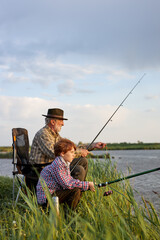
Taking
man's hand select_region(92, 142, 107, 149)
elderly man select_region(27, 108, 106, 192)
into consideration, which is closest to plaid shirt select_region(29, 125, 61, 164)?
elderly man select_region(27, 108, 106, 192)

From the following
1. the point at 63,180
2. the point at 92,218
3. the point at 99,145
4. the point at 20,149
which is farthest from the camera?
→ the point at 20,149

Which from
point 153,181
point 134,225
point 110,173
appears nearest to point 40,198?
point 134,225

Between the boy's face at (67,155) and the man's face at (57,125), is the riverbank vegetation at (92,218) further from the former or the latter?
the man's face at (57,125)

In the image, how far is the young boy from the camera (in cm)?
331

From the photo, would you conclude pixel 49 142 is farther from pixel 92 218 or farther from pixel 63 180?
pixel 92 218

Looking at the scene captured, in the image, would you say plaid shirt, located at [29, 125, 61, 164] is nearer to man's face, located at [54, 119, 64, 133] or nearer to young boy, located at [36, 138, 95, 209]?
→ man's face, located at [54, 119, 64, 133]

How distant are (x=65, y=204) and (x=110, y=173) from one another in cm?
221

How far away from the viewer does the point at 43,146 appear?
4.23 metres

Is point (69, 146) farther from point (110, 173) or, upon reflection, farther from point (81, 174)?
point (110, 173)

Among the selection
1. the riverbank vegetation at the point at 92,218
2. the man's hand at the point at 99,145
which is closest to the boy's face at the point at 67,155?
the riverbank vegetation at the point at 92,218

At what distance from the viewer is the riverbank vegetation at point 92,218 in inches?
83.3

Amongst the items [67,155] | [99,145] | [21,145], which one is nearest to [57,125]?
[99,145]

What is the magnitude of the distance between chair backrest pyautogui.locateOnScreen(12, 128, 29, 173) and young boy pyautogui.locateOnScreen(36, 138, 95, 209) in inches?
48.6

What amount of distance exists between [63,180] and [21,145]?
5.58 ft
